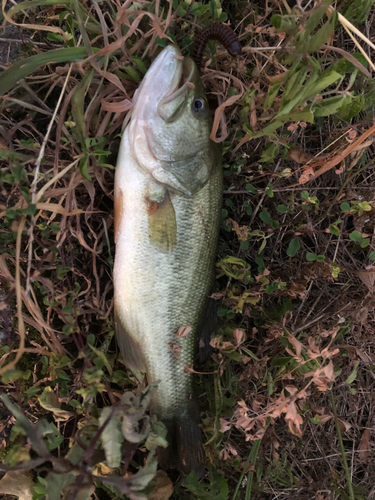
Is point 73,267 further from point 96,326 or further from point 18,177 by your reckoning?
point 18,177

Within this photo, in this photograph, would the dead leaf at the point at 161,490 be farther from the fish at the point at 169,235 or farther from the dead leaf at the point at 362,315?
the dead leaf at the point at 362,315

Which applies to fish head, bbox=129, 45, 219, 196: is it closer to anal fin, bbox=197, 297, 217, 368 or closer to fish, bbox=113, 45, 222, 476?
fish, bbox=113, 45, 222, 476

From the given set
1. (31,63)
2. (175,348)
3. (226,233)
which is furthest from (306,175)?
(31,63)

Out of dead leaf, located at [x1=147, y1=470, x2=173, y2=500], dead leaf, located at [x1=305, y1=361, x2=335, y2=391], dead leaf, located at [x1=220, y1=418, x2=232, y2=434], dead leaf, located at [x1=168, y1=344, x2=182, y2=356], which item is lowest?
dead leaf, located at [x1=147, y1=470, x2=173, y2=500]

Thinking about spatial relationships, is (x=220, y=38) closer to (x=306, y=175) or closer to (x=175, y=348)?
(x=306, y=175)

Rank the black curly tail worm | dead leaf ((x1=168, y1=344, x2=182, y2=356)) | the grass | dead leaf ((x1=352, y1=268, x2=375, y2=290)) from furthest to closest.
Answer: dead leaf ((x1=352, y1=268, x2=375, y2=290)) → dead leaf ((x1=168, y1=344, x2=182, y2=356)) → the black curly tail worm → the grass

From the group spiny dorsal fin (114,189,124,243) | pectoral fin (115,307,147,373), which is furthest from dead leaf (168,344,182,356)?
spiny dorsal fin (114,189,124,243)

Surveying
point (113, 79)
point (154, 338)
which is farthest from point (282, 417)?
point (113, 79)
